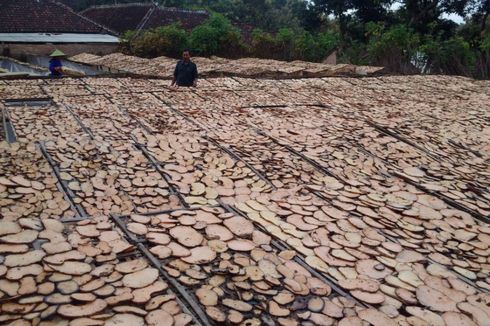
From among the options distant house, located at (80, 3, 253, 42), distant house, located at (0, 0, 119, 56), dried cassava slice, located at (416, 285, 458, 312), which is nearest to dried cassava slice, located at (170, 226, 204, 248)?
dried cassava slice, located at (416, 285, 458, 312)

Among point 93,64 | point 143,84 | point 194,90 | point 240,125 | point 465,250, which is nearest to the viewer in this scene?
point 465,250

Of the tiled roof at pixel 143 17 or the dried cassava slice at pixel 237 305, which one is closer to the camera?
the dried cassava slice at pixel 237 305

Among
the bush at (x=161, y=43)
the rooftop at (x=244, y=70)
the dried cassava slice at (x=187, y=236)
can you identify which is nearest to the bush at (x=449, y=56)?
the rooftop at (x=244, y=70)

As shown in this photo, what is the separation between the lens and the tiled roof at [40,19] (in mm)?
15406

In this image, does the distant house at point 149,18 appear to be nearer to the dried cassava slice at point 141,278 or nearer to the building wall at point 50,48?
the building wall at point 50,48

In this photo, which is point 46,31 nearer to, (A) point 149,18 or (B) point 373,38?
(A) point 149,18

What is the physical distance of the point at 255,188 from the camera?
2836 mm

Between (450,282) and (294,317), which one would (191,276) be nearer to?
(294,317)

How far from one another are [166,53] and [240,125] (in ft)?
33.8

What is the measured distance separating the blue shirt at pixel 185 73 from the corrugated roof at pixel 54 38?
10.7 m

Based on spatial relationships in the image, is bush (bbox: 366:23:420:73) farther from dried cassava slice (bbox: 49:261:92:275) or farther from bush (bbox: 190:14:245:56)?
dried cassava slice (bbox: 49:261:92:275)

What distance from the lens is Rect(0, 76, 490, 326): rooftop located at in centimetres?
157

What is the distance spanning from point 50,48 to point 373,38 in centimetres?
1159

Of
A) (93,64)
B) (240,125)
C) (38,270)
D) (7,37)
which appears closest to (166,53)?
(93,64)
